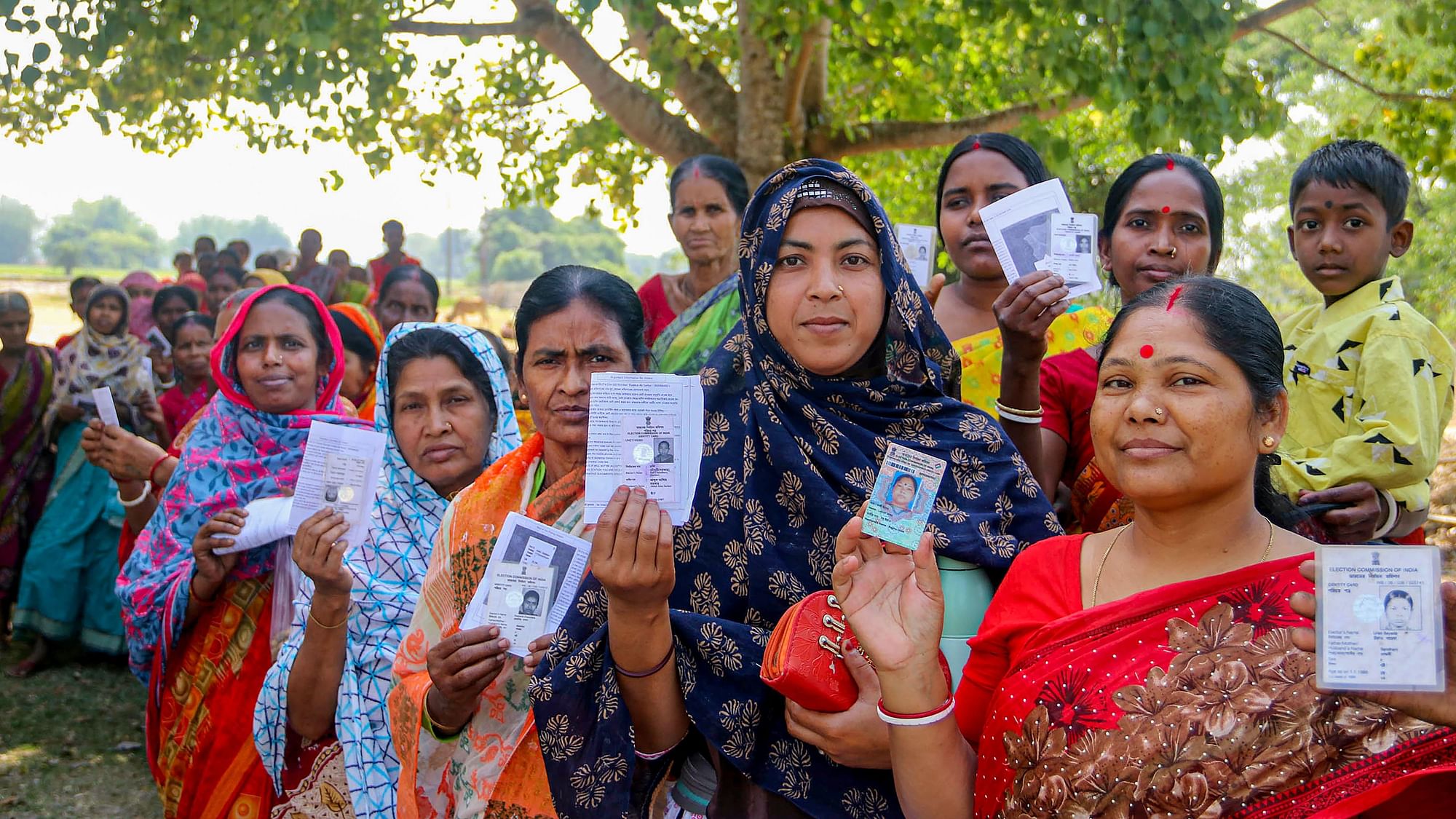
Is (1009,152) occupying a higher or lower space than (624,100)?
lower

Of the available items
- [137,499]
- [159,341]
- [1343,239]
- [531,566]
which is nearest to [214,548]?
[137,499]

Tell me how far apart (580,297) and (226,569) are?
1735 mm

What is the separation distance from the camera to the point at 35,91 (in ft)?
28.6

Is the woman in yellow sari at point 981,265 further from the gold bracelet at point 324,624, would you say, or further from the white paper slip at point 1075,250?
the gold bracelet at point 324,624

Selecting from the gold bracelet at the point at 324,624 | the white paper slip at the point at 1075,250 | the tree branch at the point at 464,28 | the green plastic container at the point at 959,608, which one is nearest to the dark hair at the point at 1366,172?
the white paper slip at the point at 1075,250

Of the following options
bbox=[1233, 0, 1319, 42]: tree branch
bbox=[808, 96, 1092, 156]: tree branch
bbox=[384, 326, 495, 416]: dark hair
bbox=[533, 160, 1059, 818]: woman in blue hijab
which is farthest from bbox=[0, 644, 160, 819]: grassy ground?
bbox=[1233, 0, 1319, 42]: tree branch

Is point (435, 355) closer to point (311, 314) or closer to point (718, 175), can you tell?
point (311, 314)

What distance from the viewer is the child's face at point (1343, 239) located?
3.19 meters

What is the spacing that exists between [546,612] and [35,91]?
8.25 metres

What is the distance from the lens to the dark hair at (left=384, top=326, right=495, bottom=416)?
11.4 ft

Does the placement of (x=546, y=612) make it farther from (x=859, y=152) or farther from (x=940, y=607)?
(x=859, y=152)

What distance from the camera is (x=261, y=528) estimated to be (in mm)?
3746

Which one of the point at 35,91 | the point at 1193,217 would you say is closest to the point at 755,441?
the point at 1193,217

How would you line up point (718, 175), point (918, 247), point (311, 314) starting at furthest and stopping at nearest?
point (718, 175)
point (311, 314)
point (918, 247)
